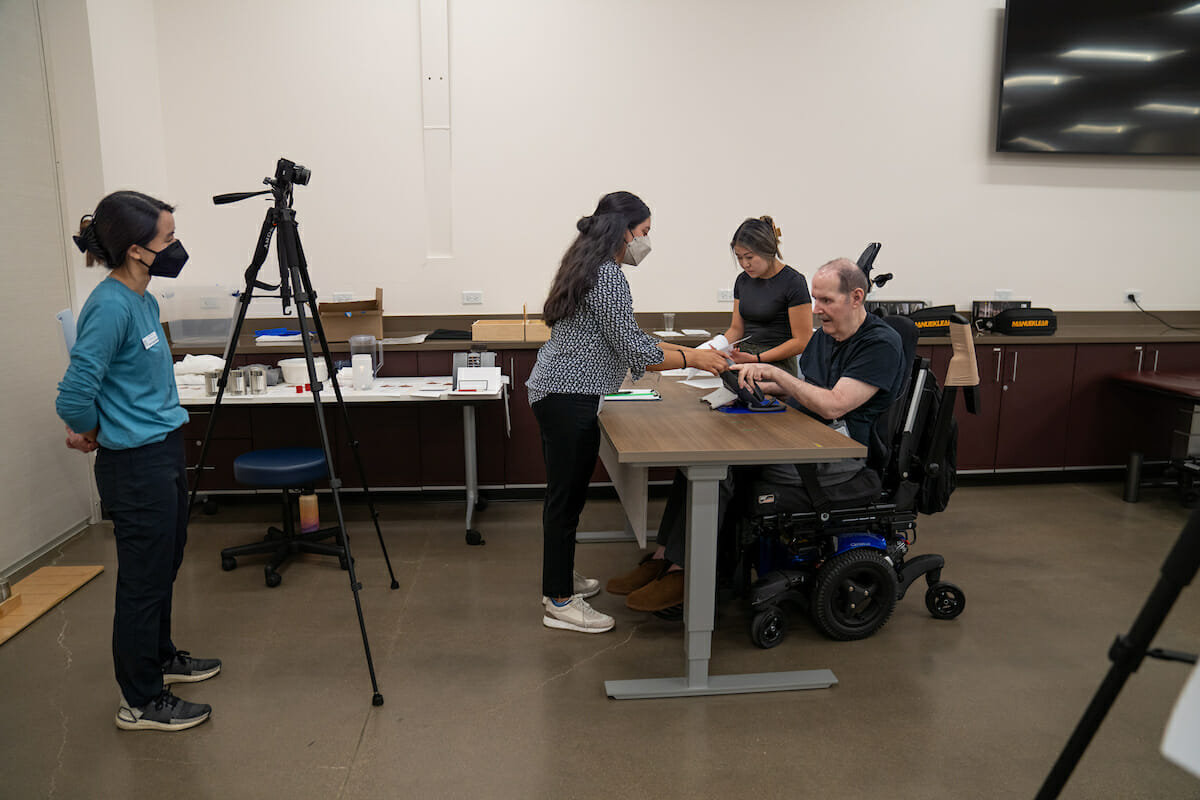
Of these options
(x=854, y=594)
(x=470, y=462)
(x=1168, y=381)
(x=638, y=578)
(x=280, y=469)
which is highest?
(x=1168, y=381)

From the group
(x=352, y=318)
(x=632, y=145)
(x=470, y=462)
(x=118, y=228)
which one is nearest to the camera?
(x=118, y=228)

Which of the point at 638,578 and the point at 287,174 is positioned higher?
the point at 287,174

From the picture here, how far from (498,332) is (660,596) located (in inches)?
73.6

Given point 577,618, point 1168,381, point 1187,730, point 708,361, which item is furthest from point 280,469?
point 1168,381

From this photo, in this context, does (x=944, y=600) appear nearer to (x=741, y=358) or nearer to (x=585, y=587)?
(x=741, y=358)

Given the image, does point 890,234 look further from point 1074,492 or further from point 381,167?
point 381,167

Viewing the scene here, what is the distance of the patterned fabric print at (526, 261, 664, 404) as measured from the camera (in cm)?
257

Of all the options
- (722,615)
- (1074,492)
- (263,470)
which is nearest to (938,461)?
(722,615)

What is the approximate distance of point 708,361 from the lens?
2.82 m

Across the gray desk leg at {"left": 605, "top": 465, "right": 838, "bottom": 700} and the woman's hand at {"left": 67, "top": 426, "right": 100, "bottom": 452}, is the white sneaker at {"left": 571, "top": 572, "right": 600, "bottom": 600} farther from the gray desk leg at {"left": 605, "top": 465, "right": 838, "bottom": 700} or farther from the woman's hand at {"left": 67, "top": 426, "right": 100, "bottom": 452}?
the woman's hand at {"left": 67, "top": 426, "right": 100, "bottom": 452}

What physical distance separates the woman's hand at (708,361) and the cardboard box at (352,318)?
2044mm

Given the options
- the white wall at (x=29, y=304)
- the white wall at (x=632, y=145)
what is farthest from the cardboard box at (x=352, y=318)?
the white wall at (x=29, y=304)

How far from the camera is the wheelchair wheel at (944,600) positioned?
9.88ft

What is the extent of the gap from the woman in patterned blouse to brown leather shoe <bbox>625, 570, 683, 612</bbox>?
0.43 ft
